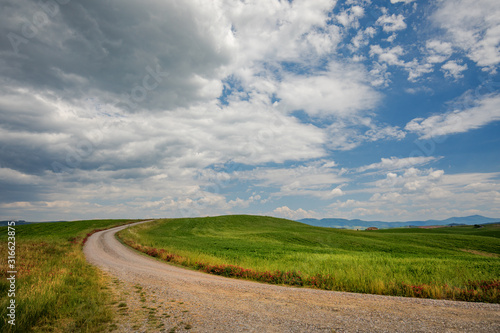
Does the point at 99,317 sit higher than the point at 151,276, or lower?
higher

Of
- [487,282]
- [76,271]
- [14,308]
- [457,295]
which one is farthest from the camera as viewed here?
[76,271]

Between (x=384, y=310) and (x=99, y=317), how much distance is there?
1123cm

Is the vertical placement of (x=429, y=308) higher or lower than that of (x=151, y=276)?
higher

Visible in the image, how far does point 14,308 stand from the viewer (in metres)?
8.83

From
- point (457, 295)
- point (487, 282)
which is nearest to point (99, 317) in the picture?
point (457, 295)

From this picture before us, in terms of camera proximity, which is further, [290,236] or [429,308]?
[290,236]

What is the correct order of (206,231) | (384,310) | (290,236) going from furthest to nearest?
(206,231) → (290,236) → (384,310)

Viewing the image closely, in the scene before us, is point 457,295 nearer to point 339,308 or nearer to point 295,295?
point 339,308

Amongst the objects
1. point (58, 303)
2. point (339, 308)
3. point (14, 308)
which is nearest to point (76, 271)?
point (58, 303)

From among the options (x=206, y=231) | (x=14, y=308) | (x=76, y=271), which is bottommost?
(x=206, y=231)

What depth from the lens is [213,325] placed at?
8852 mm

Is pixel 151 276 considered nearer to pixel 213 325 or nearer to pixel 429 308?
pixel 213 325

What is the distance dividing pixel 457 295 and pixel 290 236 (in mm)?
41682

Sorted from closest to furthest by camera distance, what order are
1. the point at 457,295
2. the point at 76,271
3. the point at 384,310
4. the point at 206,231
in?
the point at 384,310, the point at 457,295, the point at 76,271, the point at 206,231
